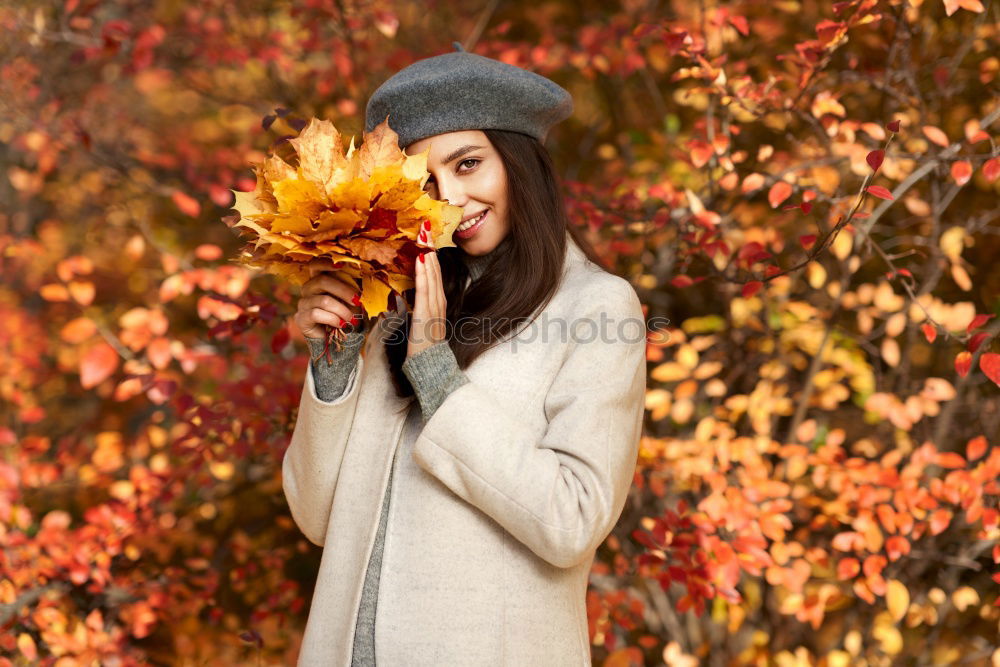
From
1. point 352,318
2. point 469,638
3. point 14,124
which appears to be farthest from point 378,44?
point 469,638

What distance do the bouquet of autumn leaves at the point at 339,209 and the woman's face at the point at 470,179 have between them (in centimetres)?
28

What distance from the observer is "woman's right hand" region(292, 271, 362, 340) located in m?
1.65

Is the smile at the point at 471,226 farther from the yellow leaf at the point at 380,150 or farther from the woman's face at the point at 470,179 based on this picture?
the yellow leaf at the point at 380,150

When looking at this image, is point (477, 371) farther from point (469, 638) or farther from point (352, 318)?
point (469, 638)


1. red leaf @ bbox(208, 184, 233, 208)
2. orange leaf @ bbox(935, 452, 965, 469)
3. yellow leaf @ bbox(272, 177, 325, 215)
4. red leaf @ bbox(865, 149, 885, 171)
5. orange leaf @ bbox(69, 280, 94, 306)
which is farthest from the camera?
red leaf @ bbox(208, 184, 233, 208)

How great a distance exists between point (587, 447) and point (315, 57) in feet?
11.6

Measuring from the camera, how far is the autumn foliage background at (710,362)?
2.81 meters

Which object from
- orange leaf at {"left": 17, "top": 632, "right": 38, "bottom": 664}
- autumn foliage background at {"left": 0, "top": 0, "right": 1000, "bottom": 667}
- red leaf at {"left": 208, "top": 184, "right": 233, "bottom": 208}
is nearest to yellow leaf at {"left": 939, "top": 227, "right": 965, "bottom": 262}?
autumn foliage background at {"left": 0, "top": 0, "right": 1000, "bottom": 667}

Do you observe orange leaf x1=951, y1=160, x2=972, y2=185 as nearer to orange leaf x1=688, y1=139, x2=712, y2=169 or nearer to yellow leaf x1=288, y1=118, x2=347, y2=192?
orange leaf x1=688, y1=139, x2=712, y2=169

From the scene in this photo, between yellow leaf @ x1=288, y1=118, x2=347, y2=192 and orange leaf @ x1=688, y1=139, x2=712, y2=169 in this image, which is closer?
yellow leaf @ x1=288, y1=118, x2=347, y2=192

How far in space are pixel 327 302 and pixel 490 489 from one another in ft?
1.47

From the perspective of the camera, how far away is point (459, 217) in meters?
1.68

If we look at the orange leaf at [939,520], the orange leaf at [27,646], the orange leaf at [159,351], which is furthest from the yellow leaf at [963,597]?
the orange leaf at [27,646]

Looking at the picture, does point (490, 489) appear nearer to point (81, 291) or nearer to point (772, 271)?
point (772, 271)
